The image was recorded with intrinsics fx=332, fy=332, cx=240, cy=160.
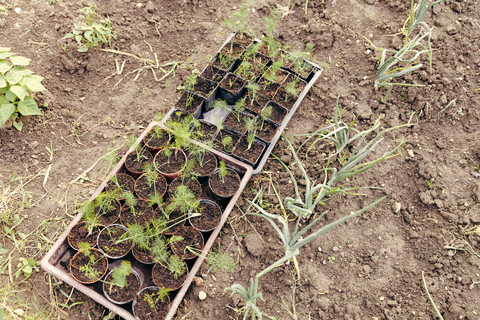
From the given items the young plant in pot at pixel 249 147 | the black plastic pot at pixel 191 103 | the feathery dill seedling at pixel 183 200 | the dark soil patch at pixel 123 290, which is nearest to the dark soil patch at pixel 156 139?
the black plastic pot at pixel 191 103

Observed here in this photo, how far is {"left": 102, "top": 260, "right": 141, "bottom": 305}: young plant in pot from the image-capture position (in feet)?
6.65

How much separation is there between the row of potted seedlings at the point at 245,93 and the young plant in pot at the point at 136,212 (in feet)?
2.27

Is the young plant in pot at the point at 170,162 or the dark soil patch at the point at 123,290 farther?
the young plant in pot at the point at 170,162

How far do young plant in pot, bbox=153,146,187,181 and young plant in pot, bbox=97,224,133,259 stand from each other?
0.49 meters

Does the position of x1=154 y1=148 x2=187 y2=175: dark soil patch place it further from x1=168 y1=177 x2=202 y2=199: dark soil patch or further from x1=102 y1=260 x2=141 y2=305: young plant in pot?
x1=102 y1=260 x2=141 y2=305: young plant in pot

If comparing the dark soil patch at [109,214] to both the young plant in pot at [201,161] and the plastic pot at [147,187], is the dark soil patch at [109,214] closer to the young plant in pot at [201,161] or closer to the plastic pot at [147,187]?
the plastic pot at [147,187]

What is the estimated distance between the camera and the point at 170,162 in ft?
8.25

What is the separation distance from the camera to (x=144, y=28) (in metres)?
3.35

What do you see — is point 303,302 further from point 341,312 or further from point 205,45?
point 205,45

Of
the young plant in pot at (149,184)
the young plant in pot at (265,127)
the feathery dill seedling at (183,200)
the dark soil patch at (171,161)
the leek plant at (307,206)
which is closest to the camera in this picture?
the leek plant at (307,206)

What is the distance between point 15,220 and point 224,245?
5.01ft

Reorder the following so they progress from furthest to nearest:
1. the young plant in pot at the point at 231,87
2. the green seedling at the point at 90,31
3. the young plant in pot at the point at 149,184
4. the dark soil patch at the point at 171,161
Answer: the green seedling at the point at 90,31 < the young plant in pot at the point at 231,87 < the dark soil patch at the point at 171,161 < the young plant in pot at the point at 149,184

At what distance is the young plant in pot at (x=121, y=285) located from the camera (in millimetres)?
2027

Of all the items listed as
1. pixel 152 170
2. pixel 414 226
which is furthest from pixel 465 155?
pixel 152 170
